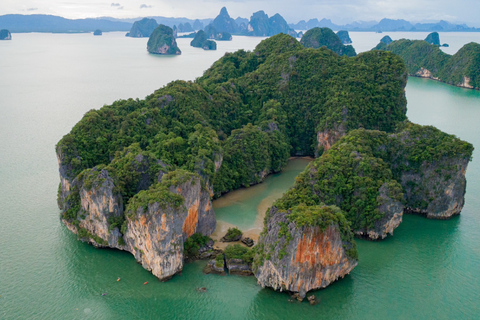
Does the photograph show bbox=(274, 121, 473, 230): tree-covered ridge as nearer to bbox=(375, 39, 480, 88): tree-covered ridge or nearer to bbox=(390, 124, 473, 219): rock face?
bbox=(390, 124, 473, 219): rock face

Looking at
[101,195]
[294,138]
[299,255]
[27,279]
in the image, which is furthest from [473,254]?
[27,279]

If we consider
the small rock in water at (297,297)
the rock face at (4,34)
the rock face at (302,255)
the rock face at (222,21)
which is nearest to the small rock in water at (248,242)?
the rock face at (302,255)

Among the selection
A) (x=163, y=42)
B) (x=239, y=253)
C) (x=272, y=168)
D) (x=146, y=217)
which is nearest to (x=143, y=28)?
(x=163, y=42)

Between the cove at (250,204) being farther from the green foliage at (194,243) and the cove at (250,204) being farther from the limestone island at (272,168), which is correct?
the green foliage at (194,243)

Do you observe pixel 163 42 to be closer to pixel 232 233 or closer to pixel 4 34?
pixel 4 34

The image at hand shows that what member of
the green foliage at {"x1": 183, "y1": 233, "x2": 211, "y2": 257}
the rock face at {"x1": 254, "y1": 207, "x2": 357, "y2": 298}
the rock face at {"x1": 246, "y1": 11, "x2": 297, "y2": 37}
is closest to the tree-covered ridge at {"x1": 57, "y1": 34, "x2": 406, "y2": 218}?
the green foliage at {"x1": 183, "y1": 233, "x2": 211, "y2": 257}
